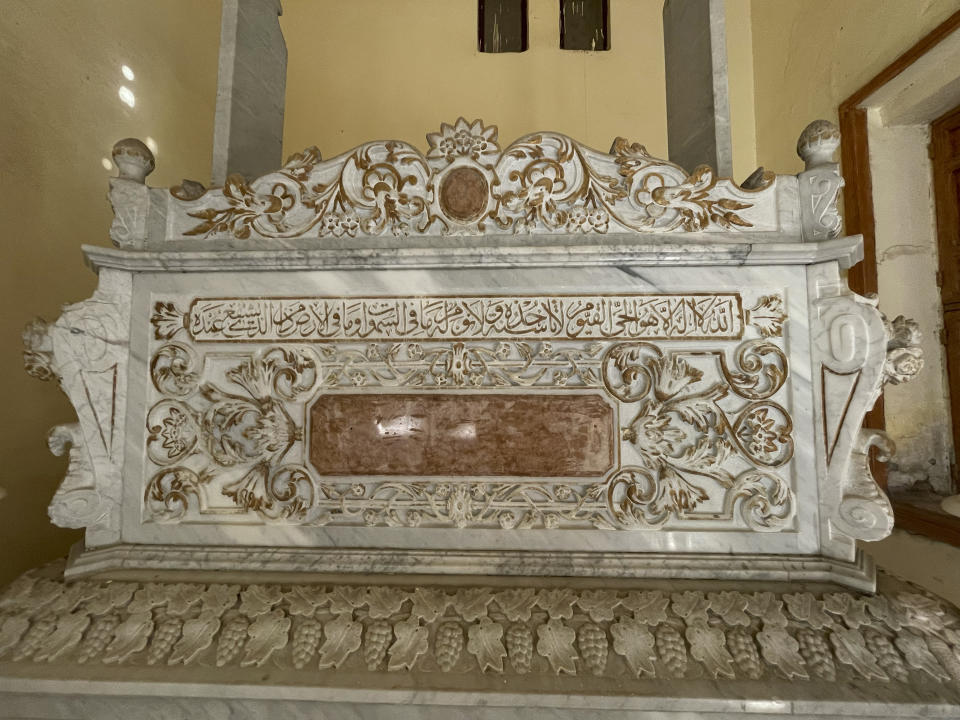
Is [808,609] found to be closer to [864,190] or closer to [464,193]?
[464,193]

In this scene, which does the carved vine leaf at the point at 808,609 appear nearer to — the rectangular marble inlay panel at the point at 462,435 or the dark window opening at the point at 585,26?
the rectangular marble inlay panel at the point at 462,435

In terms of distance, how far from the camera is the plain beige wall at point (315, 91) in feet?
5.65

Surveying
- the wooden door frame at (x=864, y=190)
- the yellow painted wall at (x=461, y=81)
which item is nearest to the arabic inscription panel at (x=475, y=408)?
the wooden door frame at (x=864, y=190)

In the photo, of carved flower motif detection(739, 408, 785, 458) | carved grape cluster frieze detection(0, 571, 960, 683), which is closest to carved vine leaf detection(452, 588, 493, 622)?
carved grape cluster frieze detection(0, 571, 960, 683)

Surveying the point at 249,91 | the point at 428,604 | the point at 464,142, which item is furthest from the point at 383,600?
the point at 249,91

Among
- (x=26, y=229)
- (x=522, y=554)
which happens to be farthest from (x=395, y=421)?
(x=26, y=229)

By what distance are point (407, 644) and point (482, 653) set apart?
6.5 inches

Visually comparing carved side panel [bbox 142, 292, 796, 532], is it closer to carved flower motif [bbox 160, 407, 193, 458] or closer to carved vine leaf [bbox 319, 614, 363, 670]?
carved flower motif [bbox 160, 407, 193, 458]

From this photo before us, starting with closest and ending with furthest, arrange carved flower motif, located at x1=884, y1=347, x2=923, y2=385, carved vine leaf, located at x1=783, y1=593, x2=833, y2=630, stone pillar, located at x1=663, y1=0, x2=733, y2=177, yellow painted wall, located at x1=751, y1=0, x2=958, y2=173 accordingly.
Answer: carved vine leaf, located at x1=783, y1=593, x2=833, y2=630, carved flower motif, located at x1=884, y1=347, x2=923, y2=385, stone pillar, located at x1=663, y1=0, x2=733, y2=177, yellow painted wall, located at x1=751, y1=0, x2=958, y2=173

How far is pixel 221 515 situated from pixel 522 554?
0.84 m

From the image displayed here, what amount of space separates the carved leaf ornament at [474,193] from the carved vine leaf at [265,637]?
3.24 ft

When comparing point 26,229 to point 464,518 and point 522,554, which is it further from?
point 522,554

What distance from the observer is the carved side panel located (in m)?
1.27

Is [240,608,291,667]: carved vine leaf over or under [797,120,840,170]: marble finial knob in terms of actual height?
under
